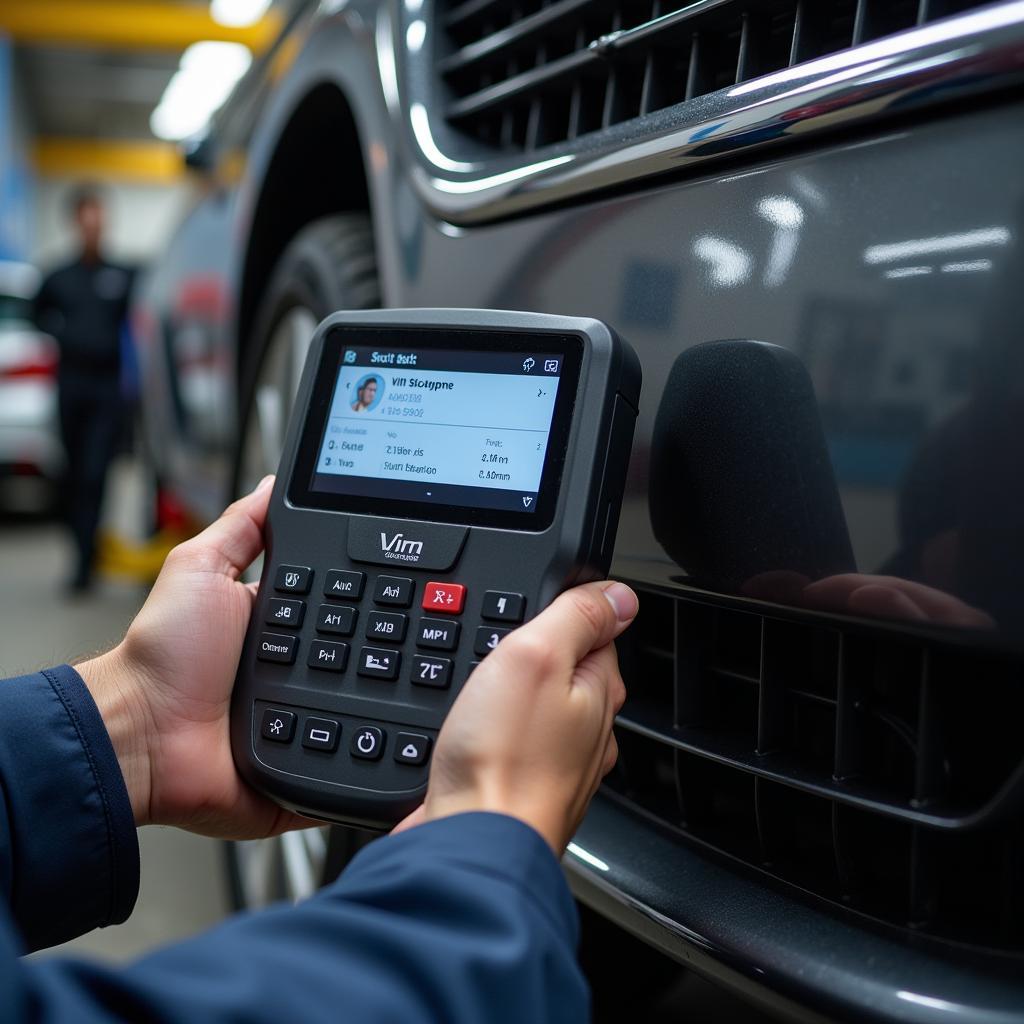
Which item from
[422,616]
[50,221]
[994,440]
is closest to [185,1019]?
[422,616]

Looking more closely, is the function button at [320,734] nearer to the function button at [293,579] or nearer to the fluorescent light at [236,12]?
the function button at [293,579]

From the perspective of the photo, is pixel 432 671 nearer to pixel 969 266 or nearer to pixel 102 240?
pixel 969 266

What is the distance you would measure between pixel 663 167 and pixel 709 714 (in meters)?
0.36

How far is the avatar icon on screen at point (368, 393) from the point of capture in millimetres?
793

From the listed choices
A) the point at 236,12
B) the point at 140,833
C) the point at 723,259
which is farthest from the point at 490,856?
the point at 236,12

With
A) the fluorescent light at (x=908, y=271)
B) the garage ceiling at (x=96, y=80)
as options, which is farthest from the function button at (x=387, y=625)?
the garage ceiling at (x=96, y=80)

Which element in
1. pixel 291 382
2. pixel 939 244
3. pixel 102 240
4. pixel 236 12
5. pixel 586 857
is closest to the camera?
pixel 939 244

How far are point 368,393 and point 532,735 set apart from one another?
0.33 m

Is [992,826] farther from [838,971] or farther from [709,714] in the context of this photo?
[709,714]

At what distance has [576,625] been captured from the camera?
608 mm

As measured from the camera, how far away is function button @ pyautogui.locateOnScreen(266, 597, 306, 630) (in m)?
0.74

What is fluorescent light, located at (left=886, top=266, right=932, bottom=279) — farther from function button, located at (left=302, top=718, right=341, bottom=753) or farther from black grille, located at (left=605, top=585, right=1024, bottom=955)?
function button, located at (left=302, top=718, right=341, bottom=753)

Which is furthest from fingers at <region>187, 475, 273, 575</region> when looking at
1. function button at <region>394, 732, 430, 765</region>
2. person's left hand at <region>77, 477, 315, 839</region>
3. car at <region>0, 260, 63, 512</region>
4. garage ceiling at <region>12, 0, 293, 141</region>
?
garage ceiling at <region>12, 0, 293, 141</region>

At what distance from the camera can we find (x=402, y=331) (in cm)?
79
